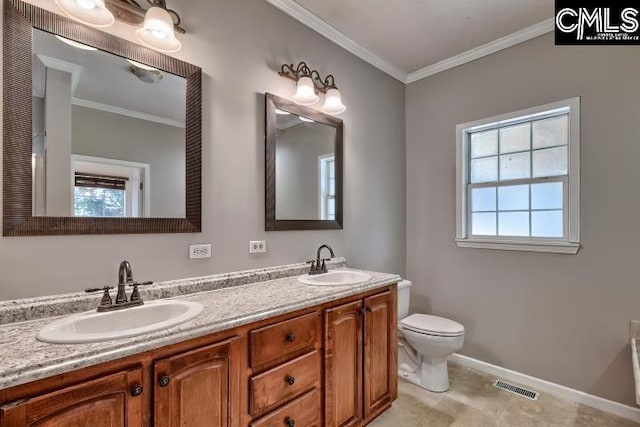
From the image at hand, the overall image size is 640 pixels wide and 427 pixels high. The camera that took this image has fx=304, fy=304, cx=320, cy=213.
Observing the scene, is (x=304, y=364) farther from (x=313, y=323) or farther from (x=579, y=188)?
(x=579, y=188)

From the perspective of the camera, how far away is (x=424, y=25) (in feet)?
7.66

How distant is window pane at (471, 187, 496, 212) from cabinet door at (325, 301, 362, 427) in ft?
5.43

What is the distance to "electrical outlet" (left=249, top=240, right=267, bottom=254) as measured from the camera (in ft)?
6.23

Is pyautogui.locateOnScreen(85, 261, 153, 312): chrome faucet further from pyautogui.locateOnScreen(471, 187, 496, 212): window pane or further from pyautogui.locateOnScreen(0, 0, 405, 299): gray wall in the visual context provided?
pyautogui.locateOnScreen(471, 187, 496, 212): window pane

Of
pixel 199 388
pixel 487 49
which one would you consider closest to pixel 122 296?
pixel 199 388

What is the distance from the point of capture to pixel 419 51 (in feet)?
8.84

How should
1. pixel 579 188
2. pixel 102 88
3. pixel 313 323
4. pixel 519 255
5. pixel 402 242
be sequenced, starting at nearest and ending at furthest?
1. pixel 102 88
2. pixel 313 323
3. pixel 579 188
4. pixel 519 255
5. pixel 402 242

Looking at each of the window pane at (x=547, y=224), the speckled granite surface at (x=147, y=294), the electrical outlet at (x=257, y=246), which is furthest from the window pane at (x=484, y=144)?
the electrical outlet at (x=257, y=246)

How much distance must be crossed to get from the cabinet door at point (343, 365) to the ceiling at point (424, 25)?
2017mm

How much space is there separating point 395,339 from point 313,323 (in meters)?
0.80

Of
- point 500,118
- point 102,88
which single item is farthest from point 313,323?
point 500,118

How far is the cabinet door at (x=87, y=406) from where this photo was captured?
0.78 m

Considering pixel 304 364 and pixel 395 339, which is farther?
pixel 395 339

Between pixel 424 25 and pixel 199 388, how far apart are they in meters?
2.72
